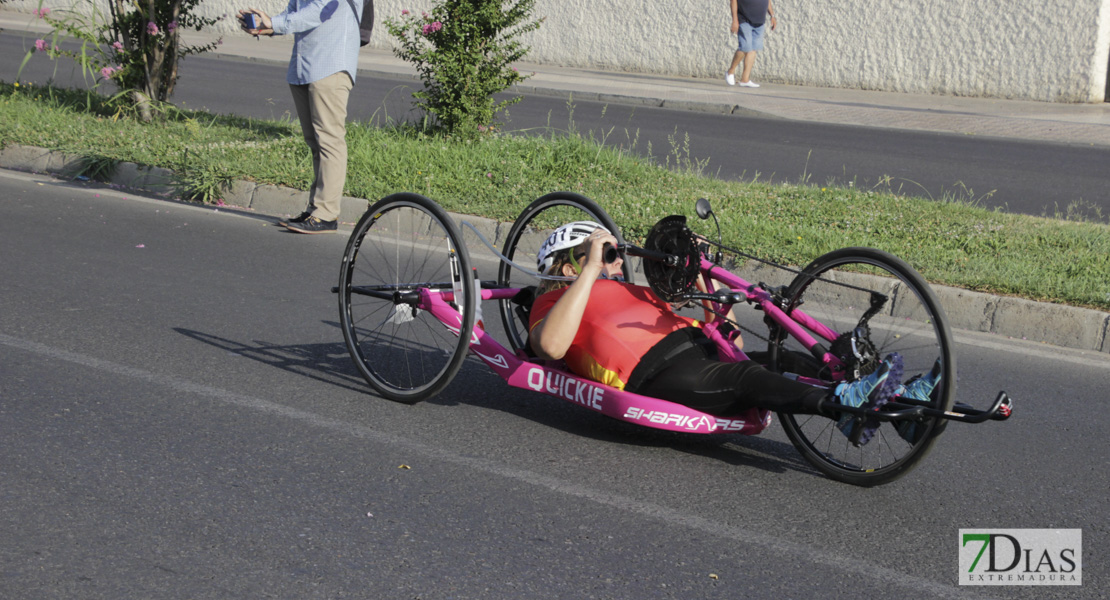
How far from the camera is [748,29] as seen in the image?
20.8 metres

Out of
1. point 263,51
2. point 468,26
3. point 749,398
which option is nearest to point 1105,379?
point 749,398

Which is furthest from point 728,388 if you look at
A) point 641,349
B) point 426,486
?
point 426,486

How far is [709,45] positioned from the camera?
895 inches

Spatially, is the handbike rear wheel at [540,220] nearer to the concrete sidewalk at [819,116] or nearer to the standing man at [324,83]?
the concrete sidewalk at [819,116]

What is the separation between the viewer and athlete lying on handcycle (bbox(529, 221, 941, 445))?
379 cm

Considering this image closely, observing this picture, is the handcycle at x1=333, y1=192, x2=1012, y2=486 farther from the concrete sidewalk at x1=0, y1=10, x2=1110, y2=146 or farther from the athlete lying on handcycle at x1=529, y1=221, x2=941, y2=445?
the concrete sidewalk at x1=0, y1=10, x2=1110, y2=146

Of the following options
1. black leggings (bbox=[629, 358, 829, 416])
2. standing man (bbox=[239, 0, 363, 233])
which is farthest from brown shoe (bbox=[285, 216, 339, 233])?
black leggings (bbox=[629, 358, 829, 416])

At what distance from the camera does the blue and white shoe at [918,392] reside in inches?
146

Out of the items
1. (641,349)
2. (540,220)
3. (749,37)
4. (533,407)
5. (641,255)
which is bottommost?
(533,407)

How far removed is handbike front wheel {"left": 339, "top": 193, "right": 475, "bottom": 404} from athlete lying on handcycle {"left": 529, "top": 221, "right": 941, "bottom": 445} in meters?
0.37

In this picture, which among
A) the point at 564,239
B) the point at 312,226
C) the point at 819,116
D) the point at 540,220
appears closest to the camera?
the point at 564,239

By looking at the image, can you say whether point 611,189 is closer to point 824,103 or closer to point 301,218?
point 301,218

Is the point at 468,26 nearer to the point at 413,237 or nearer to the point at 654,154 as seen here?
the point at 654,154

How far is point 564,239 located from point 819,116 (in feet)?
42.6
